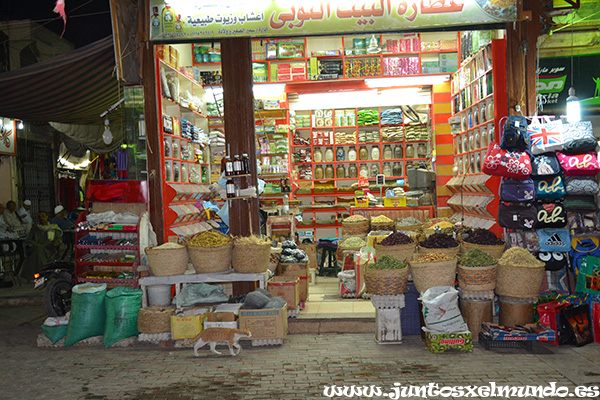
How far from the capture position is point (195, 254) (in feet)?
18.8

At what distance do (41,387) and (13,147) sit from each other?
8.90 meters

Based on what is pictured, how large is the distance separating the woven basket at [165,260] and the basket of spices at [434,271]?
2.63 m

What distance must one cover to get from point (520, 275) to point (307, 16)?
3818 mm

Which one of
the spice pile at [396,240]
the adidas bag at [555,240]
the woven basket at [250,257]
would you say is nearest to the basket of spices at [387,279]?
the spice pile at [396,240]

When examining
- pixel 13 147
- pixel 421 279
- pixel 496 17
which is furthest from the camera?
pixel 13 147

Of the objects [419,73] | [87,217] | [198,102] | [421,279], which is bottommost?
[421,279]

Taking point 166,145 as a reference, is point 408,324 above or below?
below

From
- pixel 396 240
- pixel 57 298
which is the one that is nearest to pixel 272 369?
pixel 396 240

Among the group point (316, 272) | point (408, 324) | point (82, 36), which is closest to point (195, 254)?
point (408, 324)

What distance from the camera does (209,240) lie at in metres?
5.77

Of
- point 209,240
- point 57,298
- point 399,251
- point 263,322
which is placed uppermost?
point 209,240

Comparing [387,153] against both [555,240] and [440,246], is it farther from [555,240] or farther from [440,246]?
[440,246]

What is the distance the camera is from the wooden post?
643 centimetres

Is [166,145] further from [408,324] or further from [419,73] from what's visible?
[419,73]
